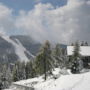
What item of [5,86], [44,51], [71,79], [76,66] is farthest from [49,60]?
[5,86]

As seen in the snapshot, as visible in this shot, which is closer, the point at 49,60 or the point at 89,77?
the point at 89,77

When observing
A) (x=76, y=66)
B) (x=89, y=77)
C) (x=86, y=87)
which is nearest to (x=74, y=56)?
(x=76, y=66)

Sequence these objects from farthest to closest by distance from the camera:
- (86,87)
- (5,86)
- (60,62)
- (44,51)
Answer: (5,86) → (60,62) → (44,51) → (86,87)

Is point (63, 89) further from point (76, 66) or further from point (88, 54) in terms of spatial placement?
point (88, 54)

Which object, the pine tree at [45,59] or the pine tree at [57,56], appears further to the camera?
the pine tree at [57,56]

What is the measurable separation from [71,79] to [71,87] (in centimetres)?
502

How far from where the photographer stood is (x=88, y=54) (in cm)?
7731

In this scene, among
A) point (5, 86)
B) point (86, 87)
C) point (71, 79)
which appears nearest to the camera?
point (86, 87)

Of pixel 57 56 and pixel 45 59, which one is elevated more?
pixel 57 56

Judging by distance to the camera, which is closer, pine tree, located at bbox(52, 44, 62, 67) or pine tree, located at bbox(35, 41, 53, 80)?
pine tree, located at bbox(35, 41, 53, 80)

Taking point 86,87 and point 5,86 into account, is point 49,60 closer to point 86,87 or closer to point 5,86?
point 86,87

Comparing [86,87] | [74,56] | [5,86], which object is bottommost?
[5,86]

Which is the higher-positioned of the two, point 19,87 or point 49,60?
point 49,60

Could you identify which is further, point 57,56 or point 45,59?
point 57,56
